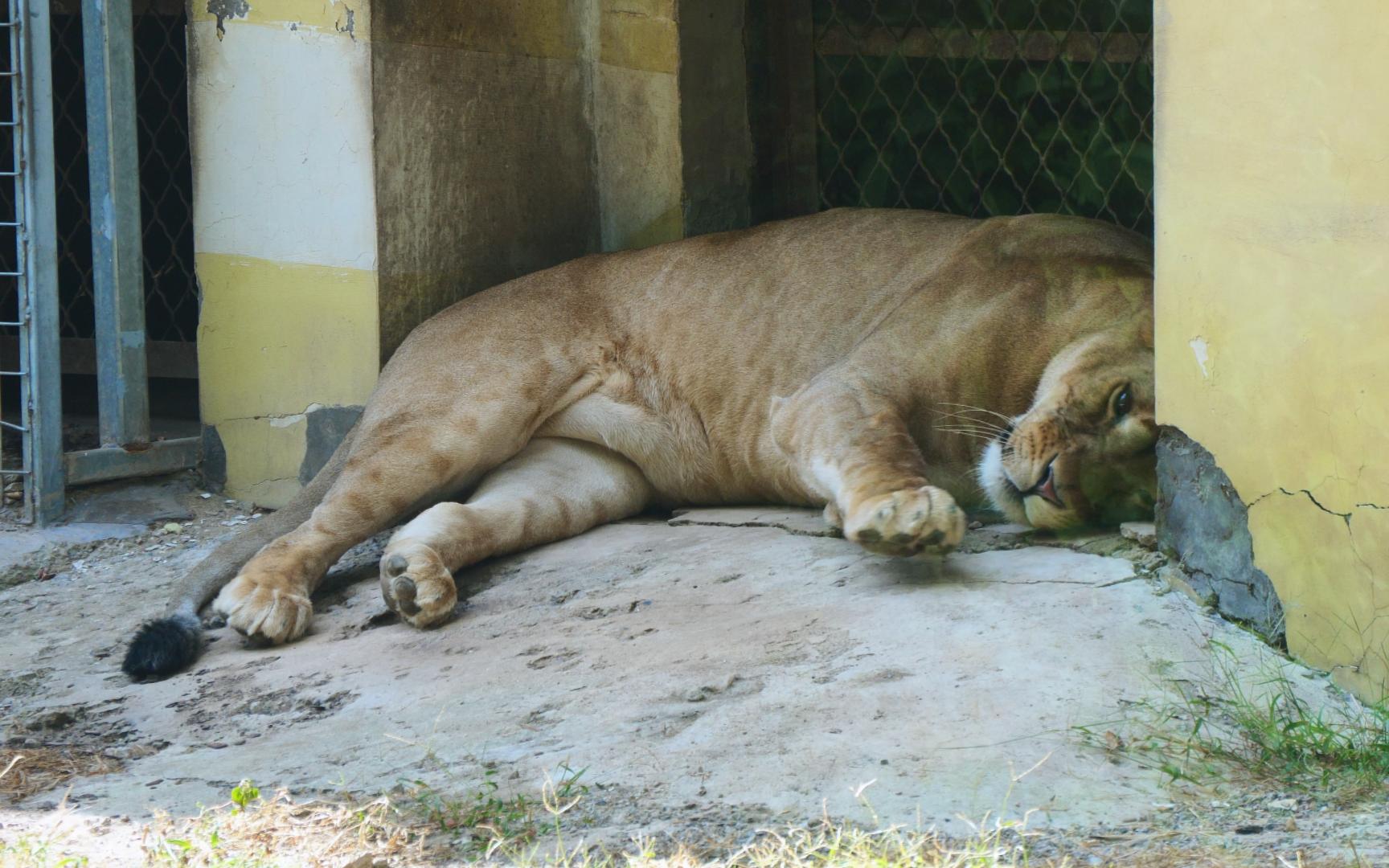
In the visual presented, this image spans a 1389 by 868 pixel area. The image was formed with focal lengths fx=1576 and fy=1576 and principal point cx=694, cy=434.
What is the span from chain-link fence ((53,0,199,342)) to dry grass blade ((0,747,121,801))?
382cm

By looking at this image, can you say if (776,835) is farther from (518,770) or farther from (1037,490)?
(1037,490)

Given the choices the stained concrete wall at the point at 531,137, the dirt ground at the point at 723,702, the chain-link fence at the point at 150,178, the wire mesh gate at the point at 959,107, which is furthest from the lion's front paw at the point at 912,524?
the chain-link fence at the point at 150,178

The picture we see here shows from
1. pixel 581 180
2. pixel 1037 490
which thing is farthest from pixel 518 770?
pixel 581 180

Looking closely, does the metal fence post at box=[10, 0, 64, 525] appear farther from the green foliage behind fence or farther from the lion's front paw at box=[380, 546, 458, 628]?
the green foliage behind fence

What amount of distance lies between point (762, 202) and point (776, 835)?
3.94 m

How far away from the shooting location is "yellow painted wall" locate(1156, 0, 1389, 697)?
3.02 m

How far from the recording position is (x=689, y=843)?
8.39 feet

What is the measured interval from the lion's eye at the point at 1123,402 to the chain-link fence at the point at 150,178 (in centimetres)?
442

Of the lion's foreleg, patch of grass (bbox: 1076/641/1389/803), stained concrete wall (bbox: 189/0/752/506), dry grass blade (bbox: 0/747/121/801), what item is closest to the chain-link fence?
stained concrete wall (bbox: 189/0/752/506)

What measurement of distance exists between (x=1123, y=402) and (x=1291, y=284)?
A: 77cm

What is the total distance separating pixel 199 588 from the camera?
439cm

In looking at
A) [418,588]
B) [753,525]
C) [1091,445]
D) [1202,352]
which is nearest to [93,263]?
[418,588]

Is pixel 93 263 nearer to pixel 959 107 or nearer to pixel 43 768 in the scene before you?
pixel 43 768

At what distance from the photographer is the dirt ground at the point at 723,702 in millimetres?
2676
